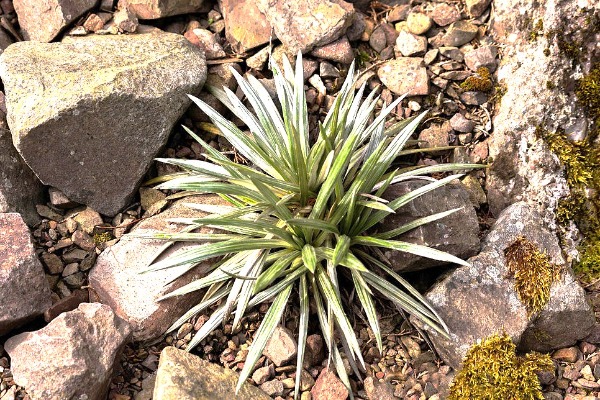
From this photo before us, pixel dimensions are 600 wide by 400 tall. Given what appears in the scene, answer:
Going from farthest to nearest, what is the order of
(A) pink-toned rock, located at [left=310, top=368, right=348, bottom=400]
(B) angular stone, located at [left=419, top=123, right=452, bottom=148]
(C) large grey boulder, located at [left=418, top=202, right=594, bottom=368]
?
(B) angular stone, located at [left=419, top=123, right=452, bottom=148], (C) large grey boulder, located at [left=418, top=202, right=594, bottom=368], (A) pink-toned rock, located at [left=310, top=368, right=348, bottom=400]

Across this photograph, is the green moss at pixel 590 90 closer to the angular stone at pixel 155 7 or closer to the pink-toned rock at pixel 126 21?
the angular stone at pixel 155 7

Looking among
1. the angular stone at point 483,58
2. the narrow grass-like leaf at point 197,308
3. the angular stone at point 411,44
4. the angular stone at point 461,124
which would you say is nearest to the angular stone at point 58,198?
the narrow grass-like leaf at point 197,308

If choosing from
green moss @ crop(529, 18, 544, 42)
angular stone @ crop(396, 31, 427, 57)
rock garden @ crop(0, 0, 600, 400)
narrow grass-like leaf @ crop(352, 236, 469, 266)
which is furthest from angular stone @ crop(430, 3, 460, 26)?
narrow grass-like leaf @ crop(352, 236, 469, 266)

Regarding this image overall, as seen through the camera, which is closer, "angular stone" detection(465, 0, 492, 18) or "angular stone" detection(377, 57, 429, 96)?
"angular stone" detection(377, 57, 429, 96)

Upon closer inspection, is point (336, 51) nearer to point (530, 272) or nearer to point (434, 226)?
point (434, 226)

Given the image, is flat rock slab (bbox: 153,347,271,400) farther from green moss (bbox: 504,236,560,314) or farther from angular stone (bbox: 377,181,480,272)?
green moss (bbox: 504,236,560,314)

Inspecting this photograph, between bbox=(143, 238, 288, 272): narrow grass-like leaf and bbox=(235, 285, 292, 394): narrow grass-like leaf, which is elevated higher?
bbox=(143, 238, 288, 272): narrow grass-like leaf
